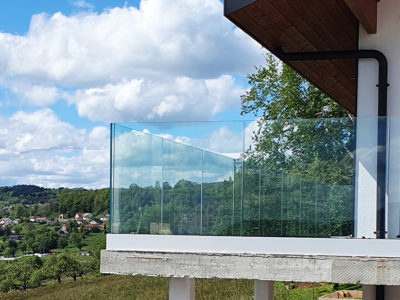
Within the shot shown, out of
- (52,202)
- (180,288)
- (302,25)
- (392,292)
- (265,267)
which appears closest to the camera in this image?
(265,267)

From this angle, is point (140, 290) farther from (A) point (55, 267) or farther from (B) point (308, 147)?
(B) point (308, 147)

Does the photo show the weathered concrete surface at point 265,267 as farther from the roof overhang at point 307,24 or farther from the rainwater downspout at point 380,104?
the roof overhang at point 307,24

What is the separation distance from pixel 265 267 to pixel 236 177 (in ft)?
3.69

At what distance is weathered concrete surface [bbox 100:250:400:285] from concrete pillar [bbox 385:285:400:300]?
8.12 ft

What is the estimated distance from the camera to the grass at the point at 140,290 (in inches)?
974

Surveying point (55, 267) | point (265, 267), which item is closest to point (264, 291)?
point (265, 267)

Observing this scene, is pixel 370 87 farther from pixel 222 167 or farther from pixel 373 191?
pixel 222 167

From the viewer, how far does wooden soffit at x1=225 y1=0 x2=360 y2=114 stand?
810 centimetres

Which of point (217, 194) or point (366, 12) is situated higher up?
point (366, 12)

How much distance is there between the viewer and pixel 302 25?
9320 millimetres

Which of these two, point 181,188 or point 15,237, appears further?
point 15,237

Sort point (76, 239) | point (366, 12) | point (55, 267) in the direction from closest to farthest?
point (366, 12) → point (55, 267) → point (76, 239)

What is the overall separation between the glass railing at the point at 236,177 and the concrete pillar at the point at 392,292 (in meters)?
2.27

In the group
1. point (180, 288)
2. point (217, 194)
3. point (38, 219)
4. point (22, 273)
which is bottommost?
point (22, 273)
